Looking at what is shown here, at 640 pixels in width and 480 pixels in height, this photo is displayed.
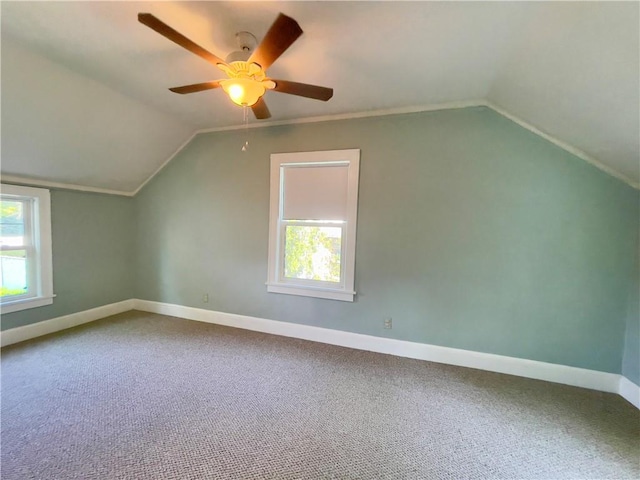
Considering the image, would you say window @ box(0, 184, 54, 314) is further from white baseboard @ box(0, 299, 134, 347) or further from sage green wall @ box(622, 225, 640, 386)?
sage green wall @ box(622, 225, 640, 386)

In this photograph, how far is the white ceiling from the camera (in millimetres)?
1588

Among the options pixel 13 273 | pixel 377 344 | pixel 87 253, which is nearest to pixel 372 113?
pixel 377 344

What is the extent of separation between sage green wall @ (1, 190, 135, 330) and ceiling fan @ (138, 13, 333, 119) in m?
2.76

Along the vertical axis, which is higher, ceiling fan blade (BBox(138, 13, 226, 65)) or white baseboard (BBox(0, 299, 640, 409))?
ceiling fan blade (BBox(138, 13, 226, 65))

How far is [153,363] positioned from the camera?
105 inches

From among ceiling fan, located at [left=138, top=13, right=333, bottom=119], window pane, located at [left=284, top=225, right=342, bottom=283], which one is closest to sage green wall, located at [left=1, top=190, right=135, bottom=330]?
window pane, located at [left=284, top=225, right=342, bottom=283]

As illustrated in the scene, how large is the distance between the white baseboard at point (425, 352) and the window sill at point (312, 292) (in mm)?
Result: 399

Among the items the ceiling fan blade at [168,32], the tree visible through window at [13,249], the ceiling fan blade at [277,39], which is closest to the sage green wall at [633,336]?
the ceiling fan blade at [277,39]

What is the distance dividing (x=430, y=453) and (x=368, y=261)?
1750 mm

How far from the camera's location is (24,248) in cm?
314

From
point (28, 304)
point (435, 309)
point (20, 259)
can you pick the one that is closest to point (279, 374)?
point (435, 309)

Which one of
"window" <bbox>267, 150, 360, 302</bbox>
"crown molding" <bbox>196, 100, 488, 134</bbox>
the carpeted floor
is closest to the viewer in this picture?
the carpeted floor

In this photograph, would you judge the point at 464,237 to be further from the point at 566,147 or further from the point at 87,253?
the point at 87,253

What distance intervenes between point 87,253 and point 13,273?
0.72 metres
